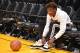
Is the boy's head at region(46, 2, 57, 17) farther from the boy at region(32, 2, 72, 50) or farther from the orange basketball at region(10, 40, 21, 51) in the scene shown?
the orange basketball at region(10, 40, 21, 51)

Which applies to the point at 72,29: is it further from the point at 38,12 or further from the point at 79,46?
the point at 38,12

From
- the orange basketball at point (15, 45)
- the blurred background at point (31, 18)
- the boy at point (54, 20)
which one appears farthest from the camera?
the blurred background at point (31, 18)

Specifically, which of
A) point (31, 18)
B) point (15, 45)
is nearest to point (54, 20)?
point (15, 45)

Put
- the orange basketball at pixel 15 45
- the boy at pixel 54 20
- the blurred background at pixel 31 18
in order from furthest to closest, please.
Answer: the blurred background at pixel 31 18
the boy at pixel 54 20
the orange basketball at pixel 15 45

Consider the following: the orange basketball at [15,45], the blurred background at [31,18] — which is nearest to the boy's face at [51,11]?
the orange basketball at [15,45]

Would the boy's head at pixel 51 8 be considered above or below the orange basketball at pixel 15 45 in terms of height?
above

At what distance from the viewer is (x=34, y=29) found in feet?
25.5

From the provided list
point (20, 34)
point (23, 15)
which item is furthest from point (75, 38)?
point (23, 15)

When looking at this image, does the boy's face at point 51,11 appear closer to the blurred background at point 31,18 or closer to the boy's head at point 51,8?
the boy's head at point 51,8

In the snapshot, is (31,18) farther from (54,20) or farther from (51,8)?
(51,8)

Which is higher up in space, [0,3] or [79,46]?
[0,3]

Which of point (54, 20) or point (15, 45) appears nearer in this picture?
point (15, 45)

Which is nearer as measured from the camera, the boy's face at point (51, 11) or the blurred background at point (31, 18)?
the boy's face at point (51, 11)

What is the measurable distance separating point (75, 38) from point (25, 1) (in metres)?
3.29
